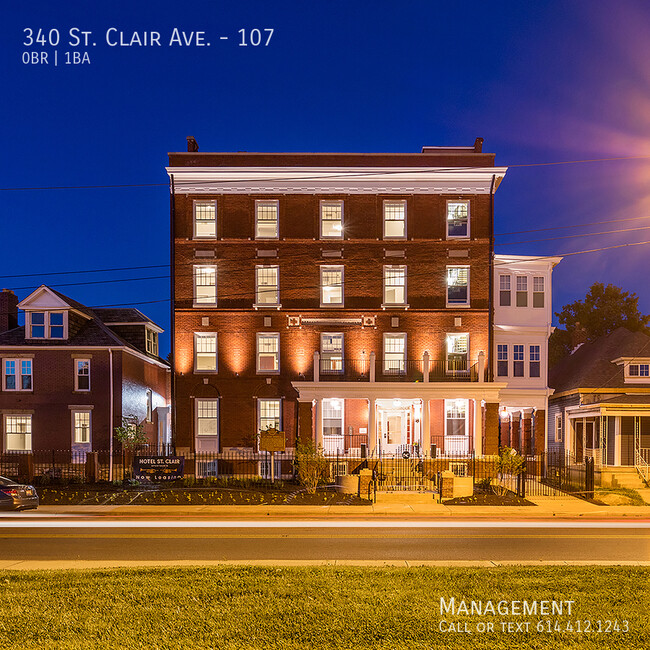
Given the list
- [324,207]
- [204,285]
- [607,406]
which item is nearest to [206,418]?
[204,285]

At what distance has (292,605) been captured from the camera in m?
8.16

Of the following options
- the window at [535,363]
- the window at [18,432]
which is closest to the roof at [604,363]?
the window at [535,363]

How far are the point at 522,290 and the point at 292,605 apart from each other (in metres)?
26.6

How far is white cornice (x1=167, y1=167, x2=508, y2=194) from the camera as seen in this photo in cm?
Answer: 3000

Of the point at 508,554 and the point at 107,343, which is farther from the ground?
the point at 107,343

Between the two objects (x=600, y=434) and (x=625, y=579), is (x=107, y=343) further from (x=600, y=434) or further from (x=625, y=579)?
(x=625, y=579)

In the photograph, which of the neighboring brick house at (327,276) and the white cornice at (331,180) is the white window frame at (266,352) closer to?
the neighboring brick house at (327,276)

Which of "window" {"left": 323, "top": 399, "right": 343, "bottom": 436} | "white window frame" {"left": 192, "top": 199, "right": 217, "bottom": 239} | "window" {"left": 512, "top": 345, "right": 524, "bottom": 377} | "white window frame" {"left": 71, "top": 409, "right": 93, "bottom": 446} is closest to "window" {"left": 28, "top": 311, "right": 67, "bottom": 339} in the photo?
"white window frame" {"left": 71, "top": 409, "right": 93, "bottom": 446}

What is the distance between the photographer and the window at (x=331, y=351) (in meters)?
30.3

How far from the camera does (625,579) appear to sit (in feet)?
31.4

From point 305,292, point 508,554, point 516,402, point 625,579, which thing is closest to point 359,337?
point 305,292

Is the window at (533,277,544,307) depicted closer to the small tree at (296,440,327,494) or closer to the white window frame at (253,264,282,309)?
the white window frame at (253,264,282,309)

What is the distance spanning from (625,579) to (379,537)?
6.48 metres

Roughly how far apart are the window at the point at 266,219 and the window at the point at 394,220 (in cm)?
573
